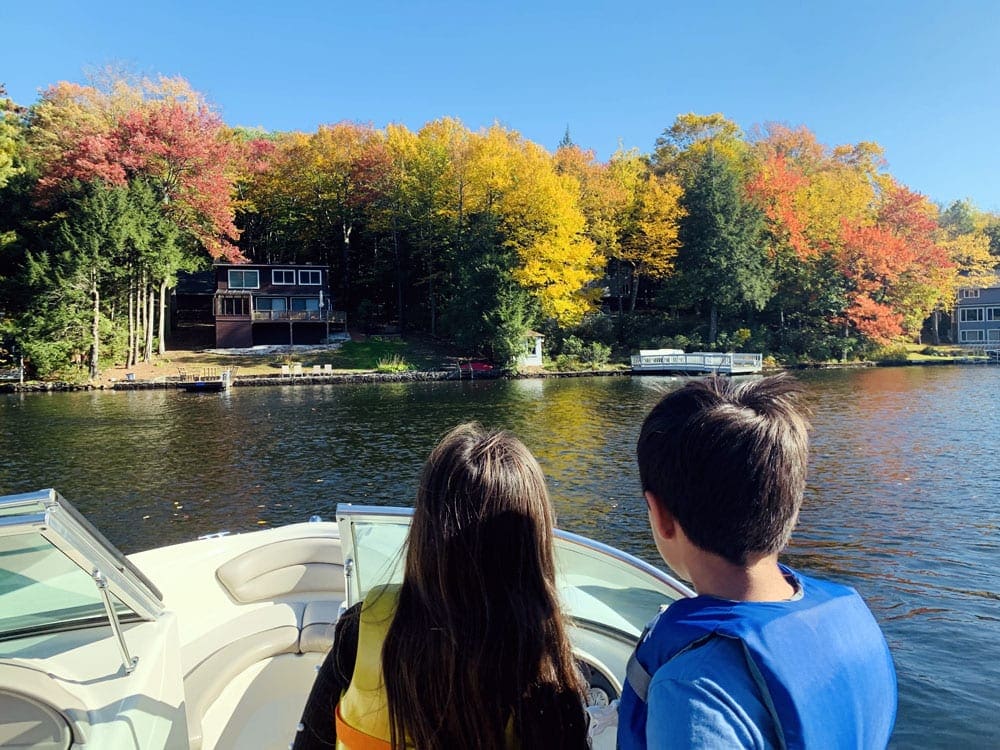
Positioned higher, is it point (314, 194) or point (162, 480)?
point (314, 194)

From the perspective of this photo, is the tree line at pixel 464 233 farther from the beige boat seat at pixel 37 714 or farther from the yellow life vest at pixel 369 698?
the yellow life vest at pixel 369 698

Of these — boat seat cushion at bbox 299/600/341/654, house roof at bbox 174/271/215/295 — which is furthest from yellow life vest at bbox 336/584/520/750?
house roof at bbox 174/271/215/295

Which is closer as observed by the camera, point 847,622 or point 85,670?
point 847,622

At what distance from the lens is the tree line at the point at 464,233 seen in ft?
124

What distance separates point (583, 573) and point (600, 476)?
12.5m

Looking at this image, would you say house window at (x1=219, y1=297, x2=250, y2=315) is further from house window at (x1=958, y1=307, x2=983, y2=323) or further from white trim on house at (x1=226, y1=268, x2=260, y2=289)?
house window at (x1=958, y1=307, x2=983, y2=323)

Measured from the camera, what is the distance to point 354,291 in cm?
5638

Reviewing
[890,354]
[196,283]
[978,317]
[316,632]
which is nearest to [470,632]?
[316,632]

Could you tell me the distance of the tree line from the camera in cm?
3788

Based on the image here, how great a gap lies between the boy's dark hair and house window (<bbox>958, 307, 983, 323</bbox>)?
2779 inches

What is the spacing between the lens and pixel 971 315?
59.6 meters

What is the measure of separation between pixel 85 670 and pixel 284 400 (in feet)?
94.1

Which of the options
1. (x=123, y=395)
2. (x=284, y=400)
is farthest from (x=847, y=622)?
(x=123, y=395)

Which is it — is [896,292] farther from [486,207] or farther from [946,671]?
[946,671]
